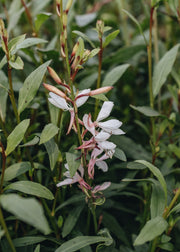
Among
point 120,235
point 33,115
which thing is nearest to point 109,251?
point 120,235

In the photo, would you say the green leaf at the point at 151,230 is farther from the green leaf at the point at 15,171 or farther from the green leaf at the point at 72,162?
the green leaf at the point at 15,171

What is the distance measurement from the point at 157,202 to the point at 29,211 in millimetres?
357

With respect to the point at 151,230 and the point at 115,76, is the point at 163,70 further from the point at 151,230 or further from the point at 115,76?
the point at 151,230

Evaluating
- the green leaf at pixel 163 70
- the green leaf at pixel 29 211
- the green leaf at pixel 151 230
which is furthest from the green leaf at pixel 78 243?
the green leaf at pixel 163 70

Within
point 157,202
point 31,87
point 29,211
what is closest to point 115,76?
point 31,87

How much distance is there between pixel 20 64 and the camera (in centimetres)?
65

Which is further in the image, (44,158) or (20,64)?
(44,158)

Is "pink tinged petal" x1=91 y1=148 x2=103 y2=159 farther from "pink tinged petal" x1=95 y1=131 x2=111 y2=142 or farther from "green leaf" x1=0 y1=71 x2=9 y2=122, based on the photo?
"green leaf" x1=0 y1=71 x2=9 y2=122

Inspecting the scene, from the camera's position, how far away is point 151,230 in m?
0.59

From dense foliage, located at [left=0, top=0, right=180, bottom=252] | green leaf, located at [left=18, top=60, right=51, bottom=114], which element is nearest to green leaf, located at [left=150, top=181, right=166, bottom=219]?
dense foliage, located at [left=0, top=0, right=180, bottom=252]

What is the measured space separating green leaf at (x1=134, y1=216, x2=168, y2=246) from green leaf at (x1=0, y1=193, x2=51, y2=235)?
0.69ft

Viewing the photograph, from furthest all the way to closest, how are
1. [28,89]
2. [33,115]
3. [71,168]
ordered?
[33,115] < [28,89] < [71,168]

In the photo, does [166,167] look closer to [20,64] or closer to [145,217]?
[145,217]

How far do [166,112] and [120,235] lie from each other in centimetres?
55
